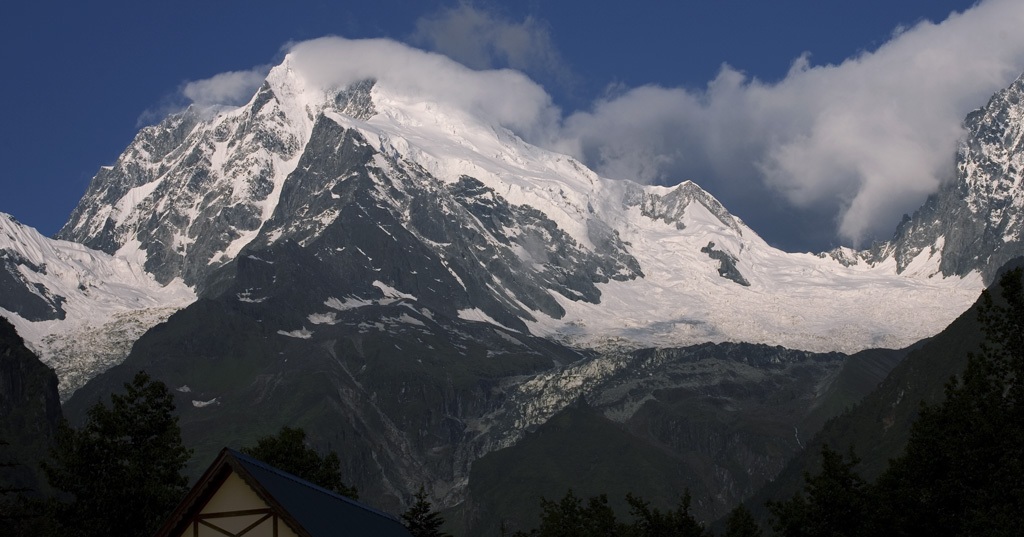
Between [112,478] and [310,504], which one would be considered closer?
[310,504]

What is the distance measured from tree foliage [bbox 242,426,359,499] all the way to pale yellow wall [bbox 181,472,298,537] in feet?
207

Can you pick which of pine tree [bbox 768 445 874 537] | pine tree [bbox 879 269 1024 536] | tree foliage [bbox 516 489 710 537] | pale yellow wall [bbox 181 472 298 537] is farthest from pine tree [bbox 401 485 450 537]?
pale yellow wall [bbox 181 472 298 537]

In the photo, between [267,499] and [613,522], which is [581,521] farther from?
[267,499]

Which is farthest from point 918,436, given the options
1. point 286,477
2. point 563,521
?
point 286,477

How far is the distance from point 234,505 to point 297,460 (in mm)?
68797

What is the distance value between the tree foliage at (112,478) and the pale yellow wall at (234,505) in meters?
18.6

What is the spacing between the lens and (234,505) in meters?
47.4

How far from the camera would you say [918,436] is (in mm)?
80125

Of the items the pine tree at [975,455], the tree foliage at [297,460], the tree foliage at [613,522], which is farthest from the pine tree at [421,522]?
the pine tree at [975,455]

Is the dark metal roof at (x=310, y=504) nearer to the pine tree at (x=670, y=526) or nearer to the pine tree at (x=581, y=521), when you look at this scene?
the pine tree at (x=670, y=526)

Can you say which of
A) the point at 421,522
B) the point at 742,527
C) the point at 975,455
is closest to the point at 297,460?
the point at 421,522

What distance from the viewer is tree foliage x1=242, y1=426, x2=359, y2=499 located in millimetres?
113000

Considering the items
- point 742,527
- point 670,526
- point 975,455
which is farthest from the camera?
point 670,526

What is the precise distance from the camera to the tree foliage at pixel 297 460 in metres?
113
